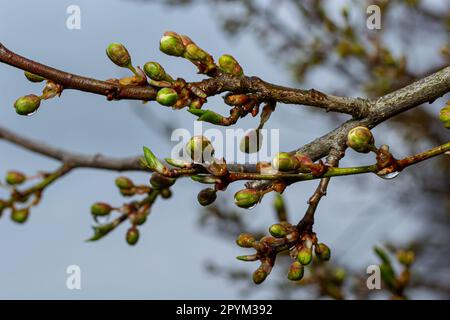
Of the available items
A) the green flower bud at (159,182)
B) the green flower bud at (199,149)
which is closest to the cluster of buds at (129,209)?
the green flower bud at (159,182)

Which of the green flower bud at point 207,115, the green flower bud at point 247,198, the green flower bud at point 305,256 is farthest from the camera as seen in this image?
the green flower bud at point 305,256

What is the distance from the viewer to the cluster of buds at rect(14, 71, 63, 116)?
1465 mm

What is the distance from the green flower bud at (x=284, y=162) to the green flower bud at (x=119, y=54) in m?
0.40

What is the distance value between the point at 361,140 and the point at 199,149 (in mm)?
342

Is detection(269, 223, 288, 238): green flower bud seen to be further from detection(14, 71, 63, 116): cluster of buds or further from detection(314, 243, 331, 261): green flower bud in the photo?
detection(14, 71, 63, 116): cluster of buds

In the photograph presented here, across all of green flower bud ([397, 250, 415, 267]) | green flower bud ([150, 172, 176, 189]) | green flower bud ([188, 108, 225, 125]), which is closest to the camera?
green flower bud ([188, 108, 225, 125])

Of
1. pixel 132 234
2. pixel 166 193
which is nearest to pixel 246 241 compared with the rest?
pixel 166 193

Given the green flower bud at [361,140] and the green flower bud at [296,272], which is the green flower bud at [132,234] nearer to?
the green flower bud at [296,272]

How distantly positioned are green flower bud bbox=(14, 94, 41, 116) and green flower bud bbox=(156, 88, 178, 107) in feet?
0.98

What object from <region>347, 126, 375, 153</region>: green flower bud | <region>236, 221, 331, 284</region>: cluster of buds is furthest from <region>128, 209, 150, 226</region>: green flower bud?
<region>347, 126, 375, 153</region>: green flower bud

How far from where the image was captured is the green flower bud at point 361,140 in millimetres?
1391

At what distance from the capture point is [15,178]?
8.58 ft

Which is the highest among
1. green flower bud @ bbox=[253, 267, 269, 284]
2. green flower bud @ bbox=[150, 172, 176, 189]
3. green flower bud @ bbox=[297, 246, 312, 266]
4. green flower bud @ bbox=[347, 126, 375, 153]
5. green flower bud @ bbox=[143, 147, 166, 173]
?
green flower bud @ bbox=[150, 172, 176, 189]
